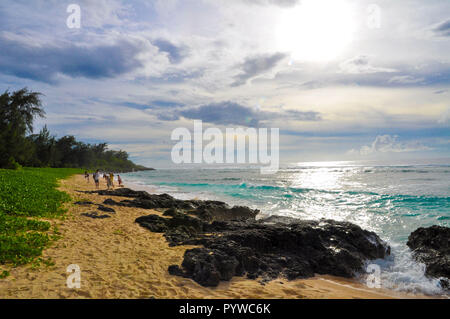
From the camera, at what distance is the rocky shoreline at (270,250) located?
25.5 ft

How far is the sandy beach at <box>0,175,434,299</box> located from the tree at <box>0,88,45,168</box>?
140 feet

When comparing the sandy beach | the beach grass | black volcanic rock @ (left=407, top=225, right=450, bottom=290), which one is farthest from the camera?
black volcanic rock @ (left=407, top=225, right=450, bottom=290)

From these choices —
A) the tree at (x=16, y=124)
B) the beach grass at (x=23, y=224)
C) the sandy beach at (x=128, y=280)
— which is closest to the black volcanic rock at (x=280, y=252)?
the sandy beach at (x=128, y=280)

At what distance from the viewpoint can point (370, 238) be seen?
1053 centimetres

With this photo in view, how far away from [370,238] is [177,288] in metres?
8.25

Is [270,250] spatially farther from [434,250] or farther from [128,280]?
[434,250]

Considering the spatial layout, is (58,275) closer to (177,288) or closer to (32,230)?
(177,288)

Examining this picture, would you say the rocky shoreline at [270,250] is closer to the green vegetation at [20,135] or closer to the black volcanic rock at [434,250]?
the black volcanic rock at [434,250]

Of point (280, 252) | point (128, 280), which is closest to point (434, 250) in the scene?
point (280, 252)

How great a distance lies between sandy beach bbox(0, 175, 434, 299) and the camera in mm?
5973

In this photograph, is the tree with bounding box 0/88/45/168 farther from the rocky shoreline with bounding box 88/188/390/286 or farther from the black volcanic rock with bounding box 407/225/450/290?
the black volcanic rock with bounding box 407/225/450/290

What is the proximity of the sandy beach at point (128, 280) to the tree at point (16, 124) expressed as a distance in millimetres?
42568

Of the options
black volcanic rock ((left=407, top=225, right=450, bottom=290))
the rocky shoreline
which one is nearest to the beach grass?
the rocky shoreline
